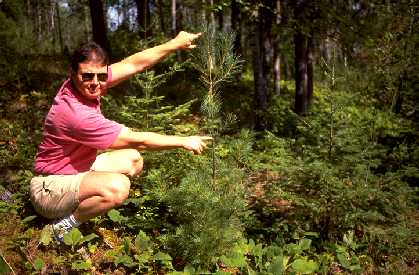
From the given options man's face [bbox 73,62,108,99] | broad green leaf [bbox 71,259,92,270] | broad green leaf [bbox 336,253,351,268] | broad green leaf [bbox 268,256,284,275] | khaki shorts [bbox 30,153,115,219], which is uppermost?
man's face [bbox 73,62,108,99]

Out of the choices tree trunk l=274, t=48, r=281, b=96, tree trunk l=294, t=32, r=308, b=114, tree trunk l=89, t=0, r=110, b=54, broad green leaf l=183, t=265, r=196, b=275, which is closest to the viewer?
broad green leaf l=183, t=265, r=196, b=275

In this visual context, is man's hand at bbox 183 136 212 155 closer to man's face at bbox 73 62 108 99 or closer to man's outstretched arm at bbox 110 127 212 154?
man's outstretched arm at bbox 110 127 212 154

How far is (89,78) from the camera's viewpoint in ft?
13.3

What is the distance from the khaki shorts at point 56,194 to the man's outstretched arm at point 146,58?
1.25 metres

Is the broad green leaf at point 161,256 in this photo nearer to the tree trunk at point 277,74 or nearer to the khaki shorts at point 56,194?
the khaki shorts at point 56,194

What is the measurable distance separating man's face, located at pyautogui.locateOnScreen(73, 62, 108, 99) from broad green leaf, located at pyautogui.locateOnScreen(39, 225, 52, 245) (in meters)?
1.35

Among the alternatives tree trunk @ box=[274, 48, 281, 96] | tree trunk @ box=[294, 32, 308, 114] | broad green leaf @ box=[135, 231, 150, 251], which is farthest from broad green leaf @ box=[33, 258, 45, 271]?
tree trunk @ box=[274, 48, 281, 96]

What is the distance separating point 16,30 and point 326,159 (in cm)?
971

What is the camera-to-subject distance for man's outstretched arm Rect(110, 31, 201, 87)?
4.83 m

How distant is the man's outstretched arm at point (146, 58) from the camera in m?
4.83

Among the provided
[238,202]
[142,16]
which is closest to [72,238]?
[238,202]

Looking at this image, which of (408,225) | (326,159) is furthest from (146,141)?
(408,225)

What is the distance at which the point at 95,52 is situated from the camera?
13.4 feet

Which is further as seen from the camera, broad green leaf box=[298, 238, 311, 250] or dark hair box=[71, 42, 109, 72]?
broad green leaf box=[298, 238, 311, 250]
